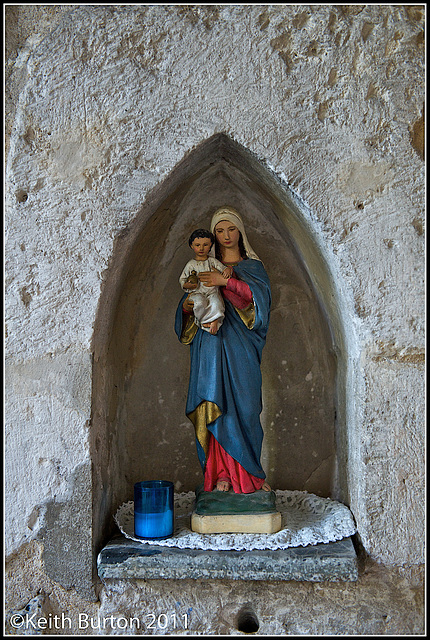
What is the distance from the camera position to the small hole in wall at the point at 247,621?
189 centimetres

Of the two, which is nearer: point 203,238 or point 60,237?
point 60,237

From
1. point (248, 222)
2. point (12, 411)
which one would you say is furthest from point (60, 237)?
point (248, 222)

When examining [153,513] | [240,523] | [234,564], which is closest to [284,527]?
[240,523]

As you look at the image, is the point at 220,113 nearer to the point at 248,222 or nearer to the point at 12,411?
the point at 248,222

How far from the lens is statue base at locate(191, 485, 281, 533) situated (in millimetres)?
1981

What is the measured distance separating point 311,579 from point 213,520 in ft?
1.28

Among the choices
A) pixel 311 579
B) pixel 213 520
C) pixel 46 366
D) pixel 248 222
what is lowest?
pixel 311 579

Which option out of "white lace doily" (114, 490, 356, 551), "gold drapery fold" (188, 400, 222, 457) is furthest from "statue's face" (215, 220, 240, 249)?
"white lace doily" (114, 490, 356, 551)

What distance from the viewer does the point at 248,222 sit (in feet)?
7.93

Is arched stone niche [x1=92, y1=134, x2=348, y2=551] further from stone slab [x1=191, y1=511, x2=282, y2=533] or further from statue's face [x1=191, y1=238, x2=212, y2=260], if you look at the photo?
stone slab [x1=191, y1=511, x2=282, y2=533]

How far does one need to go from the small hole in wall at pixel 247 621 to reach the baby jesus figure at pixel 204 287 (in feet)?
3.12

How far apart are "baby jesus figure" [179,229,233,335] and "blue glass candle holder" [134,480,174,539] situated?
0.60m

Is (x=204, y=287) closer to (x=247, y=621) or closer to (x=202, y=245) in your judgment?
→ (x=202, y=245)

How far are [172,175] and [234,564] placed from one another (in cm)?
131
